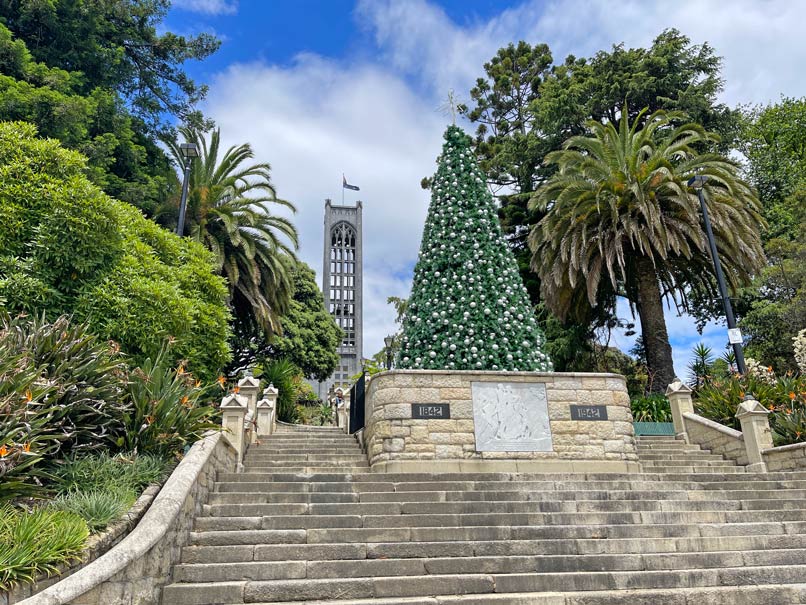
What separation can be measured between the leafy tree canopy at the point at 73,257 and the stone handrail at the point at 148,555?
3966mm

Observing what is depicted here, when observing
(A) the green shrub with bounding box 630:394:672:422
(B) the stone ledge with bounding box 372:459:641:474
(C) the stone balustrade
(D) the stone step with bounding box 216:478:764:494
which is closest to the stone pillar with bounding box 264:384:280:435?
(B) the stone ledge with bounding box 372:459:641:474

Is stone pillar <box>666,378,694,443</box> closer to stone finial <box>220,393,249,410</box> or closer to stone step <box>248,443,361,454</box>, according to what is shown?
stone step <box>248,443,361,454</box>

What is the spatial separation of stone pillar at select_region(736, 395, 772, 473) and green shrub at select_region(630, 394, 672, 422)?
521 cm

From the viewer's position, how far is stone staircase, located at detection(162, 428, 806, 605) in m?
5.39

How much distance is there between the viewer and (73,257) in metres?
9.76

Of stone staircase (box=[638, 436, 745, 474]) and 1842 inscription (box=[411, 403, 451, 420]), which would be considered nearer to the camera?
1842 inscription (box=[411, 403, 451, 420])

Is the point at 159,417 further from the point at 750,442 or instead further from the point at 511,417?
the point at 750,442

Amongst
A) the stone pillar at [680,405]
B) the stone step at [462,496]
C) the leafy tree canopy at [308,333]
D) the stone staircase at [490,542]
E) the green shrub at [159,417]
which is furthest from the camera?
the leafy tree canopy at [308,333]

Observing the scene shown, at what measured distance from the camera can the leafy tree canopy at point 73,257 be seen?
944 centimetres

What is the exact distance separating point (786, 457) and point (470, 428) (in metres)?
5.83

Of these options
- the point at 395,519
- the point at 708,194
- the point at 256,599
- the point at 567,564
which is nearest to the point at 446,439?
the point at 395,519

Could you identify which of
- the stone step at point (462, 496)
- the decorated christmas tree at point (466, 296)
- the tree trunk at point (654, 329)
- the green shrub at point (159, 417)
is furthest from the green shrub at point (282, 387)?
the stone step at point (462, 496)

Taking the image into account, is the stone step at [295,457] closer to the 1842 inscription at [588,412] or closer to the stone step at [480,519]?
the stone step at [480,519]

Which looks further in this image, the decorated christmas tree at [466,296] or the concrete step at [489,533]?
the decorated christmas tree at [466,296]
